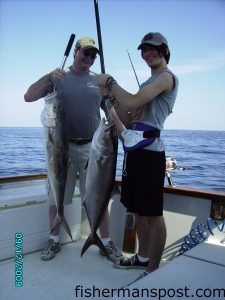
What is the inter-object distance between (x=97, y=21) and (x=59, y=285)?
2.63 meters

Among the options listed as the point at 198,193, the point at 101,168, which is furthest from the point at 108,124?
the point at 198,193

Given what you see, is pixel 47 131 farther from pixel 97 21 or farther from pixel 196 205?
pixel 196 205

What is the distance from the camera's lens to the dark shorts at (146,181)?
2.87 m

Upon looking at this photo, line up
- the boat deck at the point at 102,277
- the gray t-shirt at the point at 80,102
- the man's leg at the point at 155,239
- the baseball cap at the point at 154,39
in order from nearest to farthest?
the boat deck at the point at 102,277
the baseball cap at the point at 154,39
the man's leg at the point at 155,239
the gray t-shirt at the point at 80,102

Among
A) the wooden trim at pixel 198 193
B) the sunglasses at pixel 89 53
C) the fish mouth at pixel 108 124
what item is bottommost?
the wooden trim at pixel 198 193

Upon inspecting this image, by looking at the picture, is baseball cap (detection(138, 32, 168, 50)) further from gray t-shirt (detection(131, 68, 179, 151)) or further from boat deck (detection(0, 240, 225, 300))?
boat deck (detection(0, 240, 225, 300))

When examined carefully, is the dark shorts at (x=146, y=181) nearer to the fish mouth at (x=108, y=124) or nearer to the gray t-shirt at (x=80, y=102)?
the fish mouth at (x=108, y=124)

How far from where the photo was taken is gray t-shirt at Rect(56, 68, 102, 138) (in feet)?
11.4

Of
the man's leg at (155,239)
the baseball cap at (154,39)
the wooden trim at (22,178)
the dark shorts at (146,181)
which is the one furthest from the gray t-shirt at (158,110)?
the wooden trim at (22,178)

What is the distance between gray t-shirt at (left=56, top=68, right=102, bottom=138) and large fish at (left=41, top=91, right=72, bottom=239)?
19.2 inches

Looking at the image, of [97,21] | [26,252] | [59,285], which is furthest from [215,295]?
[97,21]

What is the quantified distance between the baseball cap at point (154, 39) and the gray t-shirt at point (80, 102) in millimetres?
859

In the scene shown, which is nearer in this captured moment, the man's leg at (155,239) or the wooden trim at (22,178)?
the man's leg at (155,239)

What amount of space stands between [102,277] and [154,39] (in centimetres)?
222
